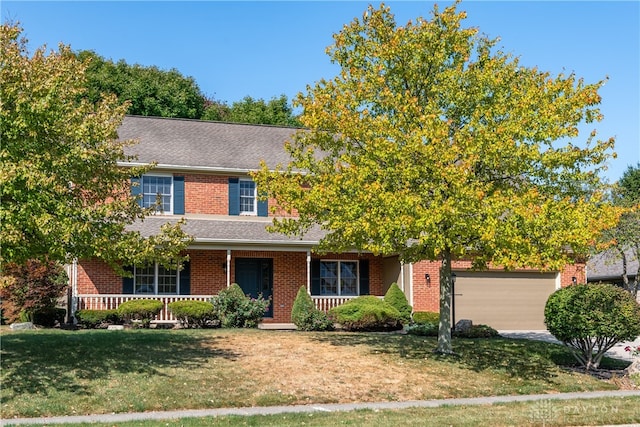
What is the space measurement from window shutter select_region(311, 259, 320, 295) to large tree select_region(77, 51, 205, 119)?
2150cm

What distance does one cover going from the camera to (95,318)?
76.0ft

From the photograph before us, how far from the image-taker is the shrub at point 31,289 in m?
22.2

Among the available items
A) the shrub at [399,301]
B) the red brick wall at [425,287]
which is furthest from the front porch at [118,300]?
the red brick wall at [425,287]

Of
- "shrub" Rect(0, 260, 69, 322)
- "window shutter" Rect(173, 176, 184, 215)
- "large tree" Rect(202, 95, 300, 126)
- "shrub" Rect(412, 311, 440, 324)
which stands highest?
"large tree" Rect(202, 95, 300, 126)

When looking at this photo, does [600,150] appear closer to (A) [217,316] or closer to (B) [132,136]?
(A) [217,316]

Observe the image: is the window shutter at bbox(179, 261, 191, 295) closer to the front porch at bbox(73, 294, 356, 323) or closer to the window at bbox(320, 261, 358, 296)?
the front porch at bbox(73, 294, 356, 323)

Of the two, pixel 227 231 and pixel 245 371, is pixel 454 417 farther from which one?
pixel 227 231

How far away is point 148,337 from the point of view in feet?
63.0

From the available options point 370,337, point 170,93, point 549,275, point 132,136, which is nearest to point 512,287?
point 549,275

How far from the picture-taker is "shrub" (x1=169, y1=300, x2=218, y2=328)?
23203 mm

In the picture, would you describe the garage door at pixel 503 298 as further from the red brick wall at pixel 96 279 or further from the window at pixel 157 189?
the red brick wall at pixel 96 279

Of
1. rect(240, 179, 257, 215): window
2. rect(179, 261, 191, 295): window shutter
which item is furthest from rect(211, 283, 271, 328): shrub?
rect(240, 179, 257, 215): window

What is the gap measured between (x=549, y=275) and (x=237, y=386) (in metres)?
17.7

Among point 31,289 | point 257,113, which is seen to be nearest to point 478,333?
point 31,289
